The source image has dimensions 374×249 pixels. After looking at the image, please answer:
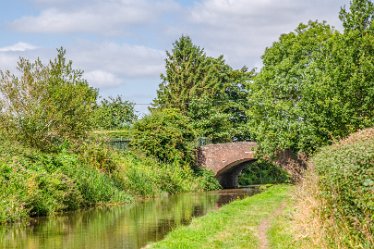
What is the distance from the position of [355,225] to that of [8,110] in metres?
24.4

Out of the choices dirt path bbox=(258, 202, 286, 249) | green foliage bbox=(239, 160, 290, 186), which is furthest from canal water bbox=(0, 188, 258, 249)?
green foliage bbox=(239, 160, 290, 186)

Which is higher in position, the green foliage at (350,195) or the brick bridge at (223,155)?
the brick bridge at (223,155)

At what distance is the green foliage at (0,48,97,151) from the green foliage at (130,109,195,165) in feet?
37.4

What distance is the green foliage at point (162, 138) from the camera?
1781 inches

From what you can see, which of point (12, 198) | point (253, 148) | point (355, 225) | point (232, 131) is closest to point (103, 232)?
point (12, 198)

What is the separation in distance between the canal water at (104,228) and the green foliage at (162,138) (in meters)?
13.2

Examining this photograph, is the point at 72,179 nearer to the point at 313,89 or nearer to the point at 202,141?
the point at 313,89

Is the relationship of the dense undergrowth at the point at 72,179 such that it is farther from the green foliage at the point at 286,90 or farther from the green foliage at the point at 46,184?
the green foliage at the point at 286,90

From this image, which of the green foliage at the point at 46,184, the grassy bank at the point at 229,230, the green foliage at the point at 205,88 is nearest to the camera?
the grassy bank at the point at 229,230

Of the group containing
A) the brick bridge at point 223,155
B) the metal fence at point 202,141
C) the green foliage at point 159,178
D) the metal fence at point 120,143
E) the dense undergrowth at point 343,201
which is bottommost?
the dense undergrowth at point 343,201

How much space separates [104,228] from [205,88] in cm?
4343

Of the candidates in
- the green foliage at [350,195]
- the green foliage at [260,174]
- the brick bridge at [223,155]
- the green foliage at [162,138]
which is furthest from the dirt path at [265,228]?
the green foliage at [260,174]

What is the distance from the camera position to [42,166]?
96.1ft

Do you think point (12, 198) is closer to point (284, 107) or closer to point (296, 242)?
point (296, 242)
